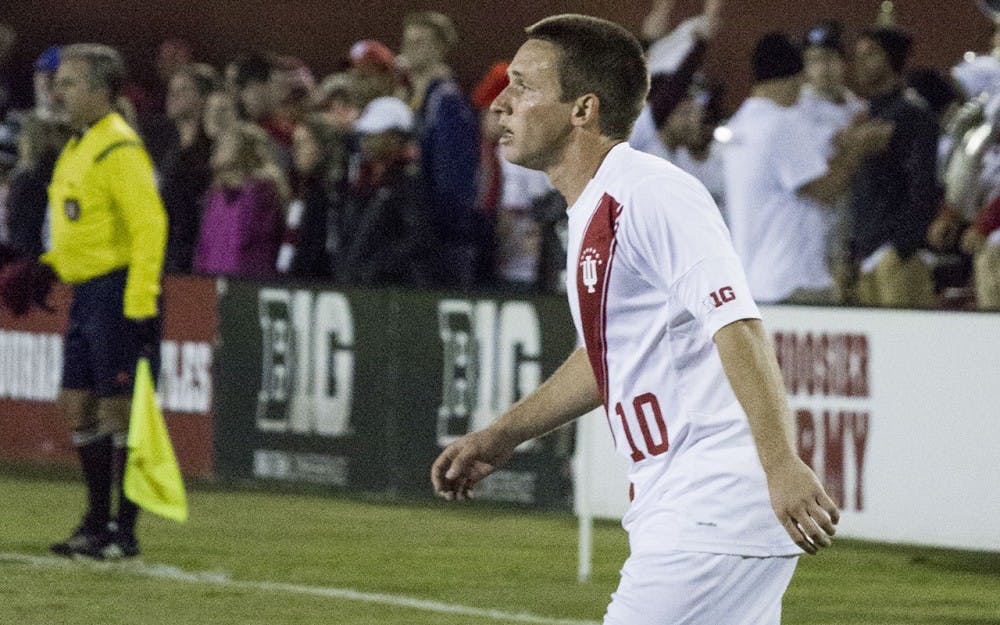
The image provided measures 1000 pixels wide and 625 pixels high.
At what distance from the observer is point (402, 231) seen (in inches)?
516

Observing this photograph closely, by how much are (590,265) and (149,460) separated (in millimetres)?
5902

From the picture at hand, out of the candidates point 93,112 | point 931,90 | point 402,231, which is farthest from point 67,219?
point 931,90

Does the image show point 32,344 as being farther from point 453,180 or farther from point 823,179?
point 823,179

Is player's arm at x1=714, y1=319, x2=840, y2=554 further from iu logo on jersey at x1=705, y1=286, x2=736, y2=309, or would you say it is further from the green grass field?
the green grass field

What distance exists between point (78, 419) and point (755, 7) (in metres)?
8.19

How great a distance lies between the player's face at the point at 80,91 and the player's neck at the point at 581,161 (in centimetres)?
573

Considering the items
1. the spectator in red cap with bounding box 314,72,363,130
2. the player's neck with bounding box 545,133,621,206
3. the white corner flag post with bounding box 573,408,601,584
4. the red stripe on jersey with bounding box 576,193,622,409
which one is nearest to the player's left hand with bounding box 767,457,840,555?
the red stripe on jersey with bounding box 576,193,622,409

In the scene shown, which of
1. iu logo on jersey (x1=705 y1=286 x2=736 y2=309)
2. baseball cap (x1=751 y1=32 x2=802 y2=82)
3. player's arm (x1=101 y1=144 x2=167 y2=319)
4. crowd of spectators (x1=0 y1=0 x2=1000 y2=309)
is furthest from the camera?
crowd of spectators (x1=0 y1=0 x2=1000 y2=309)

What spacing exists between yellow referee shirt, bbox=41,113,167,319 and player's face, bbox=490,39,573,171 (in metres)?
5.49

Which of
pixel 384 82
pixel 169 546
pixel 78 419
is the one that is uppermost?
pixel 384 82

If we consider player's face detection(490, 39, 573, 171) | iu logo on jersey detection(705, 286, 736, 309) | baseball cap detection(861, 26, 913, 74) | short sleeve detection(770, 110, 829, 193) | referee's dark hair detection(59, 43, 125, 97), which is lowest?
iu logo on jersey detection(705, 286, 736, 309)

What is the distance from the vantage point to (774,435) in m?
3.93

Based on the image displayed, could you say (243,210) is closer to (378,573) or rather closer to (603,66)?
(378,573)

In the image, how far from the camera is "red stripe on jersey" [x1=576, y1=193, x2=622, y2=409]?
4.34 metres
